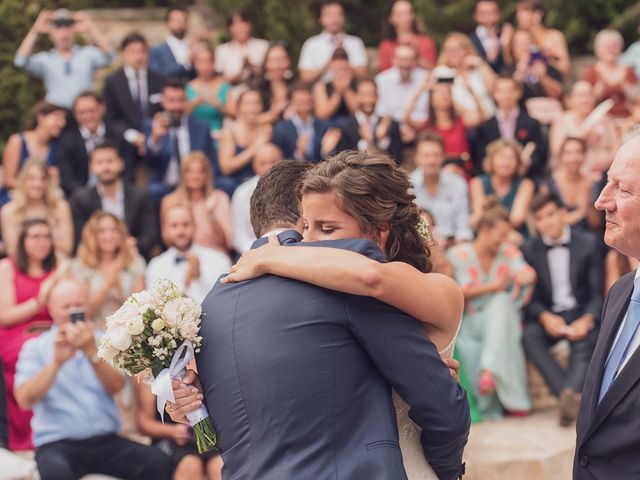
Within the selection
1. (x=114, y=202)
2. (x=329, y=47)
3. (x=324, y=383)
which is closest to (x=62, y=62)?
(x=114, y=202)

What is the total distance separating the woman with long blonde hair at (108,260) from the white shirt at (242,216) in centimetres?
109

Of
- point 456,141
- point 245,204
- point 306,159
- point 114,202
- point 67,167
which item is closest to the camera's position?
point 245,204

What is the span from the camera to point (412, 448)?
11.3ft

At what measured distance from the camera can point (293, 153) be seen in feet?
33.9

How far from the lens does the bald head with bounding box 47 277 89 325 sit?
22.9 ft

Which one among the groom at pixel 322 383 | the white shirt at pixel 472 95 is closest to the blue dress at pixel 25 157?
the white shirt at pixel 472 95

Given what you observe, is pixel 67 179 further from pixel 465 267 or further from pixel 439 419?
pixel 439 419

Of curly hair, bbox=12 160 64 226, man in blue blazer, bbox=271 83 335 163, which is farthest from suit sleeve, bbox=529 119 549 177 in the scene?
curly hair, bbox=12 160 64 226

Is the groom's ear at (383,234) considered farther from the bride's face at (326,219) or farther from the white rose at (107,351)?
the white rose at (107,351)

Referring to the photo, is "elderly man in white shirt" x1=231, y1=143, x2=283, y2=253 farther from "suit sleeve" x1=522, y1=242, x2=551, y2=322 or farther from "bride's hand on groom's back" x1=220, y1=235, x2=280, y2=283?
"bride's hand on groom's back" x1=220, y1=235, x2=280, y2=283

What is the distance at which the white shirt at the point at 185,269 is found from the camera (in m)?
8.24

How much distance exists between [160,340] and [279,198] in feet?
1.82

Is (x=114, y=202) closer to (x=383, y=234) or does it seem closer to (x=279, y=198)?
(x=279, y=198)

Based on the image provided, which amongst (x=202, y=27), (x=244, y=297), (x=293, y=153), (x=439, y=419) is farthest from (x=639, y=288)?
(x=202, y=27)
